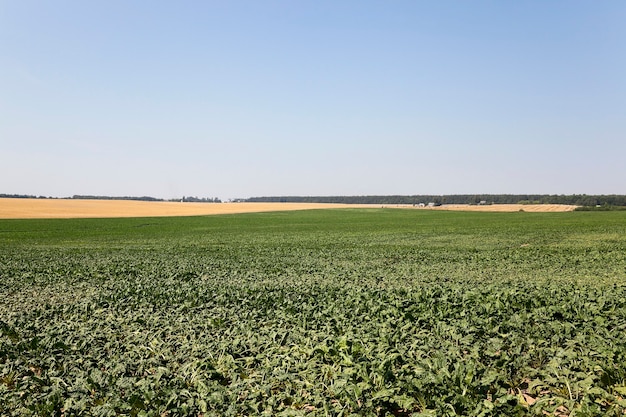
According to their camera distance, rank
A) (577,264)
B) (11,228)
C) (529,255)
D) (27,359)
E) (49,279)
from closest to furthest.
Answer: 1. (27,359)
2. (49,279)
3. (577,264)
4. (529,255)
5. (11,228)

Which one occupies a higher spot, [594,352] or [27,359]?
[594,352]

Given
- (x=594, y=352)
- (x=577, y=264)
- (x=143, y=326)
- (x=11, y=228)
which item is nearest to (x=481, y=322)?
(x=594, y=352)

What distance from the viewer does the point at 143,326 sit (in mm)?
11086

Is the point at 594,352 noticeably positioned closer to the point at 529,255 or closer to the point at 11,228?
the point at 529,255

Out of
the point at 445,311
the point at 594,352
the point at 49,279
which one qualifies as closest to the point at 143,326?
the point at 445,311

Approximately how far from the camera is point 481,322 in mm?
9742

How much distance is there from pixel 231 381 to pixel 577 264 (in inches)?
821

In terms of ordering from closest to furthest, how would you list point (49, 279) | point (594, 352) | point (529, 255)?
point (594, 352)
point (49, 279)
point (529, 255)

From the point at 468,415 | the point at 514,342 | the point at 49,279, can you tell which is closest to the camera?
the point at 468,415

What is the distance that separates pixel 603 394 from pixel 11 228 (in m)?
71.2

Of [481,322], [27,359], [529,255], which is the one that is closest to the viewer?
[27,359]

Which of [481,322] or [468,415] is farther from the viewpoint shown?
[481,322]

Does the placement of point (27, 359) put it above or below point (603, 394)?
below

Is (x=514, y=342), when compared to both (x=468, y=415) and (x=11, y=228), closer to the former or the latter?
(x=468, y=415)
